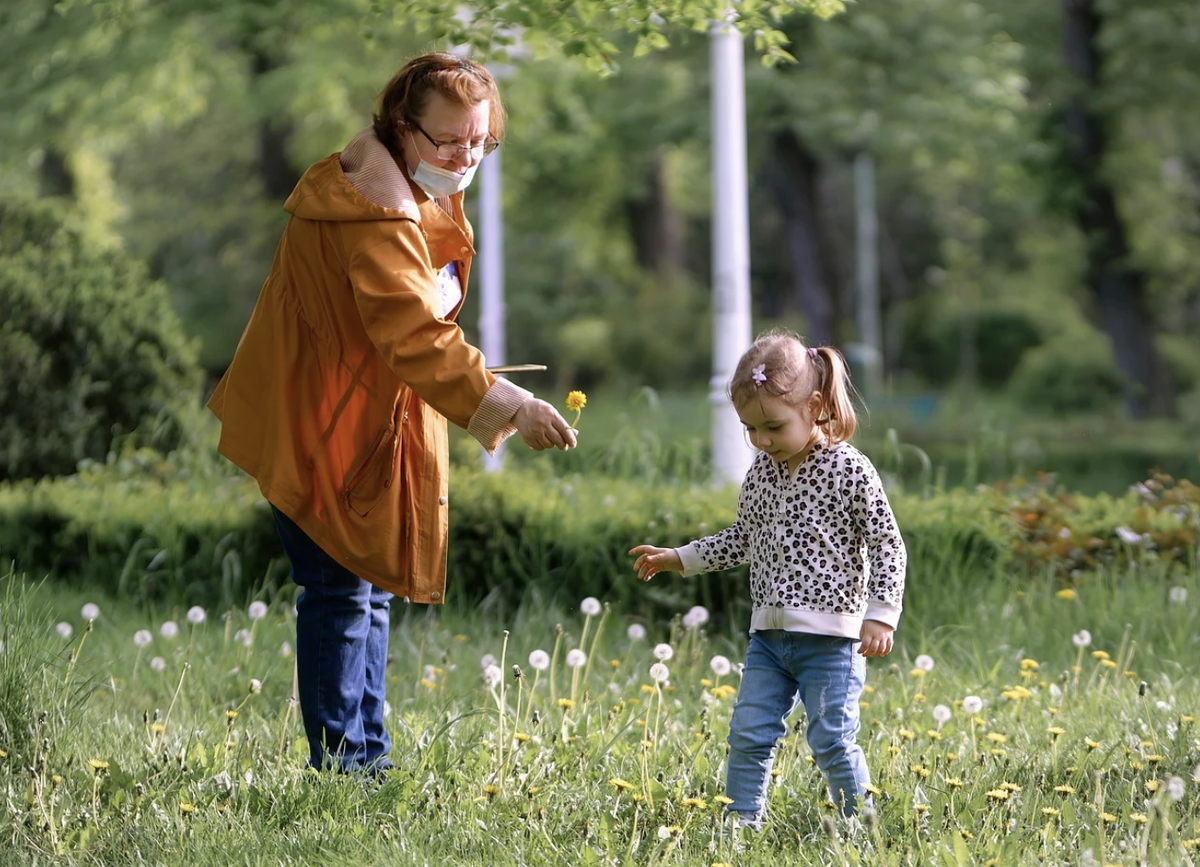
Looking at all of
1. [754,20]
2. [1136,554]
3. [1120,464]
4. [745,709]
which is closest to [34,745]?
[745,709]

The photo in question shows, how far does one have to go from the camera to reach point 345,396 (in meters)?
3.15

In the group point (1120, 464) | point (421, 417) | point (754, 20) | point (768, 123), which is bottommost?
point (1120, 464)

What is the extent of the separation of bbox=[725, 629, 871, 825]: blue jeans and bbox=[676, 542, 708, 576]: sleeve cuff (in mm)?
200

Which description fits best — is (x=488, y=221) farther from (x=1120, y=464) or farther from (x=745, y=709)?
(x=745, y=709)

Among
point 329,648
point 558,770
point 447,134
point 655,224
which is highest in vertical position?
point 655,224

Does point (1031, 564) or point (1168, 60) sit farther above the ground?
point (1168, 60)

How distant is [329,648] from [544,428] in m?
0.76

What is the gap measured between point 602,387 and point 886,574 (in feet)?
80.2

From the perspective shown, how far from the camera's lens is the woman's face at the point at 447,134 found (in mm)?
3090

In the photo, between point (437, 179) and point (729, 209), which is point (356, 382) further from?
point (729, 209)

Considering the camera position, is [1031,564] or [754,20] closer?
[754,20]

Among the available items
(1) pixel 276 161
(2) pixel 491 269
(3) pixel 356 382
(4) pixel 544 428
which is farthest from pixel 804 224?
(4) pixel 544 428

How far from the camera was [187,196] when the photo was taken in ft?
93.0

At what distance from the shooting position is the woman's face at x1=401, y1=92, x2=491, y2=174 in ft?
10.1
